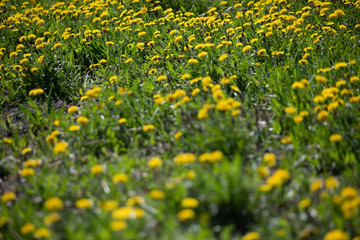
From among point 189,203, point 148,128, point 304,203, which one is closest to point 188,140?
point 148,128

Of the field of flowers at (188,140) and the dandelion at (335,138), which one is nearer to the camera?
the field of flowers at (188,140)

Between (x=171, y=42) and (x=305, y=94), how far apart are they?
89.7 inches

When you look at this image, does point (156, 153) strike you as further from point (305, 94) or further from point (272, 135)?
point (305, 94)

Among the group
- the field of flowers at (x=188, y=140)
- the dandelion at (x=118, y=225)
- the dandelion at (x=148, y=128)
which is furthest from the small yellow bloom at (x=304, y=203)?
the dandelion at (x=148, y=128)

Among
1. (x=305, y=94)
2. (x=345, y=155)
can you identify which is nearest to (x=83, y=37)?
(x=305, y=94)

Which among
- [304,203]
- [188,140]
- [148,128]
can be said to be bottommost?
[304,203]

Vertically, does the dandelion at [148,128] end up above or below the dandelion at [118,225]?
below

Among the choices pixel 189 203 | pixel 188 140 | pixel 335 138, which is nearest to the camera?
pixel 189 203

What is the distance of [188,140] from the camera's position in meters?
2.74

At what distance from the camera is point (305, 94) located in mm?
3115

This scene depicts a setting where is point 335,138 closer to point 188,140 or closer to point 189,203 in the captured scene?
point 188,140

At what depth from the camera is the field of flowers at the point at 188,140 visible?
78.0 inches

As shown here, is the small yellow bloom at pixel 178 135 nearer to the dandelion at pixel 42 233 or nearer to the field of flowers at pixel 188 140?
the field of flowers at pixel 188 140

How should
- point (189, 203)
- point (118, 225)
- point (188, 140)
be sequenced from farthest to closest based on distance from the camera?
point (188, 140) < point (189, 203) < point (118, 225)
